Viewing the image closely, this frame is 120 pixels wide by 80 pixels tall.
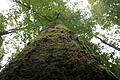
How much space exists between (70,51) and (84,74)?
69cm

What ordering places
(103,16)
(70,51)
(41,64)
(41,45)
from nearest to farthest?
(41,64) < (70,51) < (41,45) < (103,16)

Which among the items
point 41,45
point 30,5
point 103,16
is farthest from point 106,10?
point 41,45

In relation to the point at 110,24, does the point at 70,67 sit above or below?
below

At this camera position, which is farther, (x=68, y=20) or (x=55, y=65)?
(x=68, y=20)

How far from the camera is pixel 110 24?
51.3ft

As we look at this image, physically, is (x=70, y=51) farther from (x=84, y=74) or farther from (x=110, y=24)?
(x=110, y=24)

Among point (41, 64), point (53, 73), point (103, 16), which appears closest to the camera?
point (53, 73)

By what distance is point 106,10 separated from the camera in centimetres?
1470

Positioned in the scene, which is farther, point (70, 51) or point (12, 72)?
point (70, 51)

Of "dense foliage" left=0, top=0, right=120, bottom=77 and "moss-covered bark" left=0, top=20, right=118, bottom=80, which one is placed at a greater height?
"dense foliage" left=0, top=0, right=120, bottom=77

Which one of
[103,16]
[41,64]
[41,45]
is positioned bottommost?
[41,64]

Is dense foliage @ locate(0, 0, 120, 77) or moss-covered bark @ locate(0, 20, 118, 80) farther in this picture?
dense foliage @ locate(0, 0, 120, 77)

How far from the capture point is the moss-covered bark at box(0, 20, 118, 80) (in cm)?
322

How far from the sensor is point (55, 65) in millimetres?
3396
